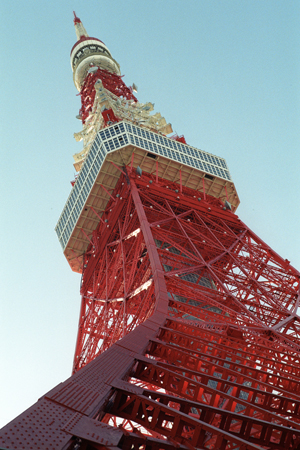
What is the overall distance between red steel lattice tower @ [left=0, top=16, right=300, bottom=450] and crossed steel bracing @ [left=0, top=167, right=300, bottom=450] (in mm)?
36

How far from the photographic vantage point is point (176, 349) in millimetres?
9539

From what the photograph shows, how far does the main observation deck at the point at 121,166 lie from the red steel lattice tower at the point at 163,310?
0.37 ft

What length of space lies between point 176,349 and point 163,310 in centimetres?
525

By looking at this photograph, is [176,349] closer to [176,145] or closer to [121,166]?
[121,166]

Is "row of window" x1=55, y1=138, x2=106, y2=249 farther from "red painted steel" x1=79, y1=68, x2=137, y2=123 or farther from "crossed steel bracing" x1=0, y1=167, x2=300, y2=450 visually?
"red painted steel" x1=79, y1=68, x2=137, y2=123

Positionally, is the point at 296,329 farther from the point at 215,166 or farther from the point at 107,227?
the point at 215,166

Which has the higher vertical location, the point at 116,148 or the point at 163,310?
the point at 116,148

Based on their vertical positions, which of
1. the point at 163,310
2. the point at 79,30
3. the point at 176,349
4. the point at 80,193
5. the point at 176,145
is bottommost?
the point at 176,349

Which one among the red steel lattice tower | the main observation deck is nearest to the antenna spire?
the red steel lattice tower

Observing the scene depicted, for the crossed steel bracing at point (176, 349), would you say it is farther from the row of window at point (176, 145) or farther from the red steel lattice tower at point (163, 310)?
the row of window at point (176, 145)

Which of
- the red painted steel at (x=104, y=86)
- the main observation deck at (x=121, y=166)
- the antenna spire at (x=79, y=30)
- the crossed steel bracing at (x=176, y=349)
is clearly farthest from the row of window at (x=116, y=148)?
the antenna spire at (x=79, y=30)

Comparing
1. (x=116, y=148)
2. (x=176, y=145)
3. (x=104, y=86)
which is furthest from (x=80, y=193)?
(x=104, y=86)

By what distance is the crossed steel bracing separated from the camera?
5.37m

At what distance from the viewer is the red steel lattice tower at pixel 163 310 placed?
228 inches
